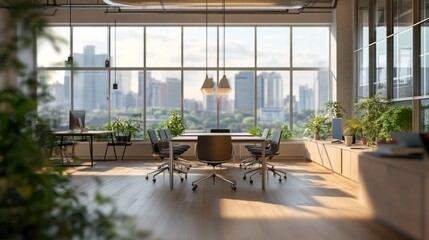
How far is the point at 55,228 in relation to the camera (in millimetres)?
1981

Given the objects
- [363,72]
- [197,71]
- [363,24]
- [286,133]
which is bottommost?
[286,133]

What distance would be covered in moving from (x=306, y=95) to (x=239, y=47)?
2.34 m

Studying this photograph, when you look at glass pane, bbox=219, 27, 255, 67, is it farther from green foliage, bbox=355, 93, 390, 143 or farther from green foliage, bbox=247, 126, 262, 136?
green foliage, bbox=355, 93, 390, 143

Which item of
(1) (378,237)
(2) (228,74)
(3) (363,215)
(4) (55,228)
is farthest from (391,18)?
(4) (55,228)

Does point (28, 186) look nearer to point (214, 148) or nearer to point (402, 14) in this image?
point (214, 148)

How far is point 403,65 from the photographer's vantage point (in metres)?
7.81

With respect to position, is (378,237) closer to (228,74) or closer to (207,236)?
(207,236)

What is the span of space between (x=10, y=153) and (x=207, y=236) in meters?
2.20

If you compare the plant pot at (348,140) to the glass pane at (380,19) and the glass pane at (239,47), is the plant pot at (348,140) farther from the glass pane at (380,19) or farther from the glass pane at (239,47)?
the glass pane at (239,47)

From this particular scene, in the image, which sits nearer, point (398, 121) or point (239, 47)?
point (398, 121)

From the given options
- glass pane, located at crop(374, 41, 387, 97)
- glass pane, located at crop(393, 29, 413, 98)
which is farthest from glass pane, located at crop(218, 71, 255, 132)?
glass pane, located at crop(393, 29, 413, 98)

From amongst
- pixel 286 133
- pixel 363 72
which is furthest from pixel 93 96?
pixel 363 72

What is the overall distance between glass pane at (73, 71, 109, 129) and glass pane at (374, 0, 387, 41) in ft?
23.6

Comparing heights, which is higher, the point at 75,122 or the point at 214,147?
the point at 75,122
